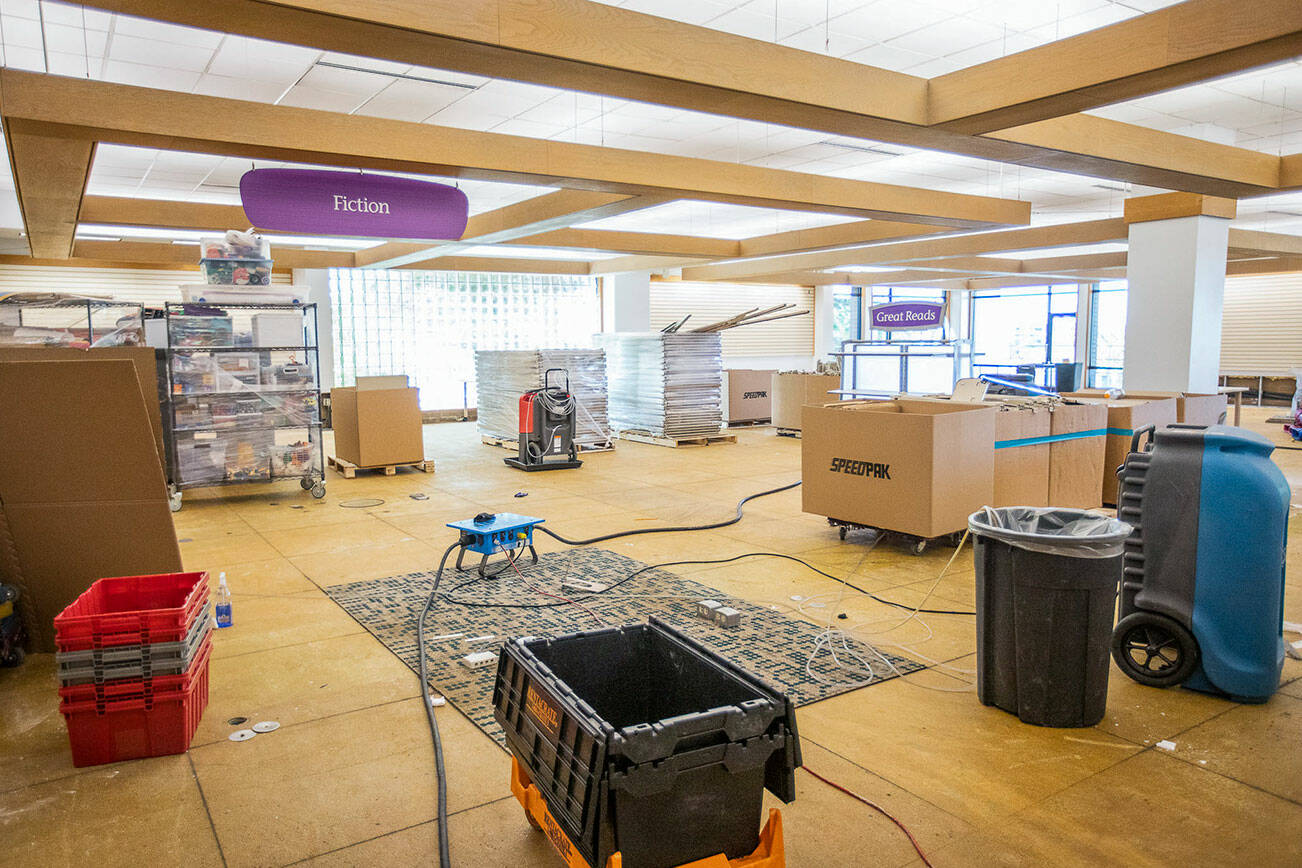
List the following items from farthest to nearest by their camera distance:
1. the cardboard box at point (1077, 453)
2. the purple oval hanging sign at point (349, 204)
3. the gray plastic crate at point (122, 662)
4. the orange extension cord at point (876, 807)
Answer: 1. the cardboard box at point (1077, 453)
2. the purple oval hanging sign at point (349, 204)
3. the gray plastic crate at point (122, 662)
4. the orange extension cord at point (876, 807)

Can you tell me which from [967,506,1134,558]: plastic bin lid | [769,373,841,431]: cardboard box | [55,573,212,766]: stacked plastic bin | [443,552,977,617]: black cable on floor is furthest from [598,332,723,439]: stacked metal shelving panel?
[55,573,212,766]: stacked plastic bin

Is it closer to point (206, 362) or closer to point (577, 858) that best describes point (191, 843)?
point (577, 858)

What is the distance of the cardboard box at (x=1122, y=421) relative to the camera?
7012 millimetres

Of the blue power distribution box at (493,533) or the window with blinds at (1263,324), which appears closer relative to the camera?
the blue power distribution box at (493,533)

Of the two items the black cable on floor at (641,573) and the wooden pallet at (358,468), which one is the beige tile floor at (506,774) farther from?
the wooden pallet at (358,468)

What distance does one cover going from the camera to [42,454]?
157 inches

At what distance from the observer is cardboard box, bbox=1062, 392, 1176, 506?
7.01 m

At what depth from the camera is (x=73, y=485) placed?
402 centimetres

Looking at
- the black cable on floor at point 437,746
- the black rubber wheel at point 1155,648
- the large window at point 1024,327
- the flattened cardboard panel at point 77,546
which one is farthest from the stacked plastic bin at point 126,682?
the large window at point 1024,327

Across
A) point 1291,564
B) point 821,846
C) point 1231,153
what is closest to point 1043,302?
point 1231,153

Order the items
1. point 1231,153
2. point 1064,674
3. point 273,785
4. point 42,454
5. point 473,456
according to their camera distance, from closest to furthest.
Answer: point 273,785 < point 1064,674 < point 42,454 < point 1231,153 < point 473,456

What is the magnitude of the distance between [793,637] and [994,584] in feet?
3.90

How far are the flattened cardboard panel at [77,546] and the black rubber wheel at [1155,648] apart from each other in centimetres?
437

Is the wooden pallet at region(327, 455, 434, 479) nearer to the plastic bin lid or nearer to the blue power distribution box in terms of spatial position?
the blue power distribution box
